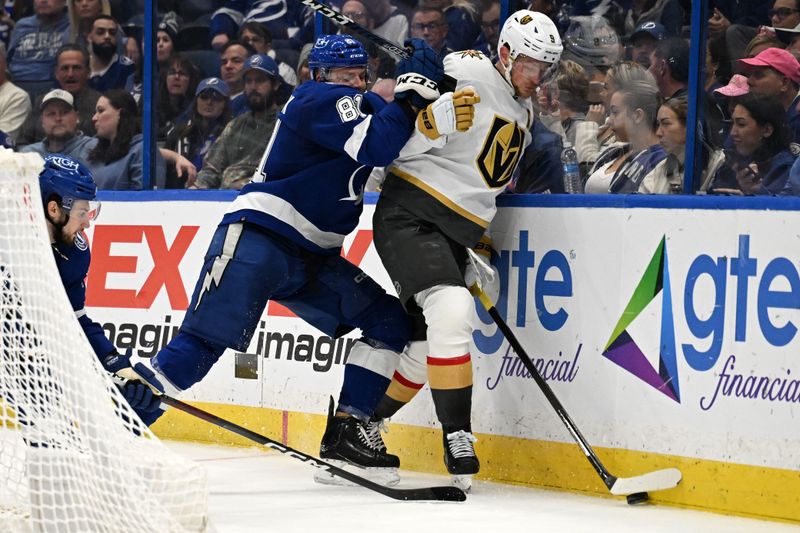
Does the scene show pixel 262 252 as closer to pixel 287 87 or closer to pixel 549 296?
pixel 549 296

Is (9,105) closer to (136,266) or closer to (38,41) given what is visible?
(38,41)

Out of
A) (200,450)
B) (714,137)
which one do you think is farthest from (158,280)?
(714,137)

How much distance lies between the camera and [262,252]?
4.08 m

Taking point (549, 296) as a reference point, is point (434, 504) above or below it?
below

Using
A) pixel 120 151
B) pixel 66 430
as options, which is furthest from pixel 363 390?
pixel 120 151

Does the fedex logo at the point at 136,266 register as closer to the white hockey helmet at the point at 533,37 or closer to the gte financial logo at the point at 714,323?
the white hockey helmet at the point at 533,37

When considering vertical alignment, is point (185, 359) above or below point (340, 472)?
above

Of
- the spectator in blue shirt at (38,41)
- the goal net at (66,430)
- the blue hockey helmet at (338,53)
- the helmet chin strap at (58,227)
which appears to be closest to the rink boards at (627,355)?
the blue hockey helmet at (338,53)

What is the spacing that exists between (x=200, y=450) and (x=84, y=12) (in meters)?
1.98

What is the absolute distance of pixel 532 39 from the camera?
4113 millimetres

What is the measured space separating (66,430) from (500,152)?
166 cm

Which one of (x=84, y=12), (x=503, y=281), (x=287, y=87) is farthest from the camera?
(x=84, y=12)

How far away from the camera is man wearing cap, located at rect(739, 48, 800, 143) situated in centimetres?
392

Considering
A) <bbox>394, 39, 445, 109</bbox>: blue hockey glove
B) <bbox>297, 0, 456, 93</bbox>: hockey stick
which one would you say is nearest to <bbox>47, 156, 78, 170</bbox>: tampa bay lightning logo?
<bbox>394, 39, 445, 109</bbox>: blue hockey glove
